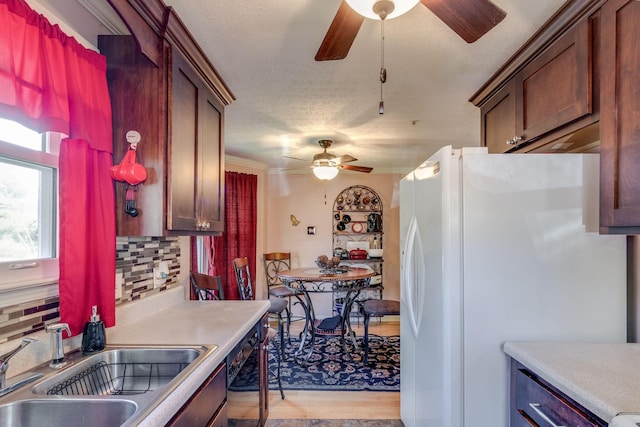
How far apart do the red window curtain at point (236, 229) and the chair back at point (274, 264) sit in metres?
0.24

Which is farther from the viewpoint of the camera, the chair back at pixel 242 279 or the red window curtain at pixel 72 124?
the chair back at pixel 242 279

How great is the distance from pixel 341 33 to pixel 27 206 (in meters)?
1.37

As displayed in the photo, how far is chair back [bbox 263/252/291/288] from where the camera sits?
4973mm

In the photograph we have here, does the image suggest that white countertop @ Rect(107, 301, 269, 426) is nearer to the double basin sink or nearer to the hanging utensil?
the double basin sink

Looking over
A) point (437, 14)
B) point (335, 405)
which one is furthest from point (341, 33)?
point (335, 405)

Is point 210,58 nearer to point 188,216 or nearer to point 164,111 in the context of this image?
point 164,111

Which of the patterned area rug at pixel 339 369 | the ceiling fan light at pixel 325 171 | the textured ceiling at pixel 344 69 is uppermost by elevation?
the textured ceiling at pixel 344 69

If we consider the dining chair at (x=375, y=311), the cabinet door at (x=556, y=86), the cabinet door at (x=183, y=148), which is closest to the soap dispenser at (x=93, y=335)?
the cabinet door at (x=183, y=148)

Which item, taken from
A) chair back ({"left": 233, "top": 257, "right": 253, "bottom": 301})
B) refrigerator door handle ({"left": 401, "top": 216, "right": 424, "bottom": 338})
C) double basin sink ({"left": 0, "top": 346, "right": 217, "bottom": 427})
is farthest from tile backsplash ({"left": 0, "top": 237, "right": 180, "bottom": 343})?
refrigerator door handle ({"left": 401, "top": 216, "right": 424, "bottom": 338})

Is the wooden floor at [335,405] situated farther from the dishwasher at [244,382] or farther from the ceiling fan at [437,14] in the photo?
the ceiling fan at [437,14]

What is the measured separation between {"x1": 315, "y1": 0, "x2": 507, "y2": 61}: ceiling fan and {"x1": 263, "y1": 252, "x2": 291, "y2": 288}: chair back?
3886 millimetres

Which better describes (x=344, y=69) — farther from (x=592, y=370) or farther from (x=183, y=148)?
(x=592, y=370)

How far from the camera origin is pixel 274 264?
5.18m

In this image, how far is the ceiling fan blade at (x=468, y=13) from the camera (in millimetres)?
1164
